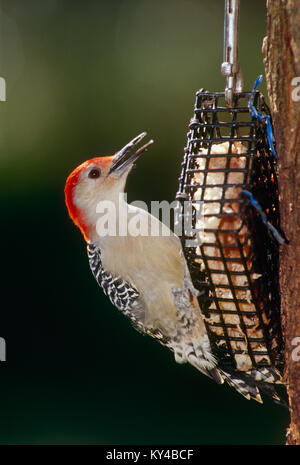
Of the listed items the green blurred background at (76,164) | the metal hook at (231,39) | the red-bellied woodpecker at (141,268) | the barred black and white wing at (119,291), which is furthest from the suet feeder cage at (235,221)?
the green blurred background at (76,164)

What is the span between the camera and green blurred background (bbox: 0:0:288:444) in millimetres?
4941

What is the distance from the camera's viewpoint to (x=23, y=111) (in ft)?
17.0

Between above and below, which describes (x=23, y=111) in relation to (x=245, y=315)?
above

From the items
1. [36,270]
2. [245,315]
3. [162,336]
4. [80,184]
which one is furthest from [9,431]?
[245,315]

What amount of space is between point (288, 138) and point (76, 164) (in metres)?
2.87

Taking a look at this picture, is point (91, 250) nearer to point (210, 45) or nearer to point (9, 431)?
point (9, 431)

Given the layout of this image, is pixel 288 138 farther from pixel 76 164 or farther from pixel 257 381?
pixel 76 164

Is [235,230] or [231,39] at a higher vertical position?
[231,39]

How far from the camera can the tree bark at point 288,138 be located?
2195mm

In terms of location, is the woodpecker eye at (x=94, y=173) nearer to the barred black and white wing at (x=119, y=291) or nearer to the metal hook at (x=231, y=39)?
the barred black and white wing at (x=119, y=291)

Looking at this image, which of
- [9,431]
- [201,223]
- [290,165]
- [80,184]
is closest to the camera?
[290,165]

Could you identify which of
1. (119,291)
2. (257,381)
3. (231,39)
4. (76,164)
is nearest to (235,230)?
(231,39)

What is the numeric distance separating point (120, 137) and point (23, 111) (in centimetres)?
84

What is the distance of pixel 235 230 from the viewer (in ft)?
7.29
